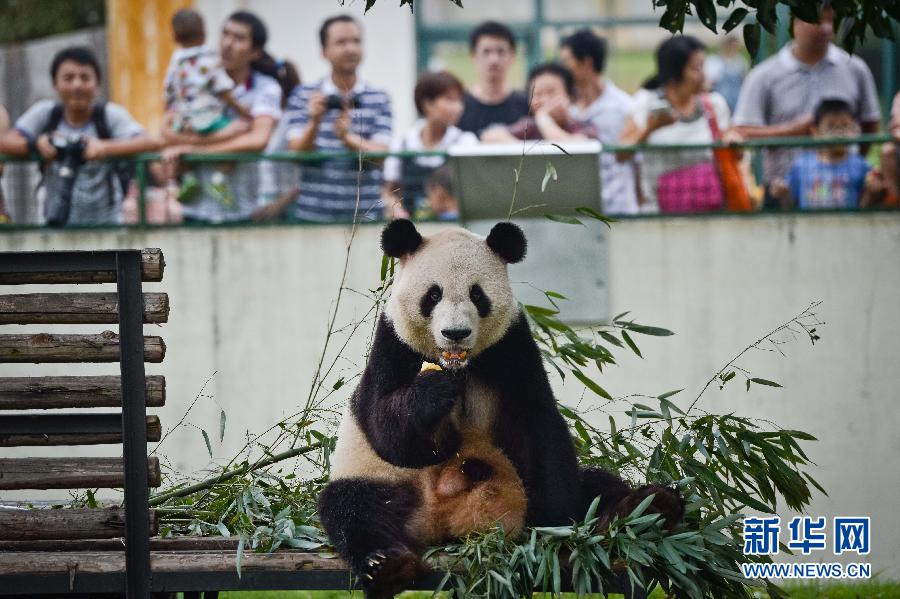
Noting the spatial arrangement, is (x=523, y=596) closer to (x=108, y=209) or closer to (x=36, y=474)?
(x=36, y=474)

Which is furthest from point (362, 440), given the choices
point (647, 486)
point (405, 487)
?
point (647, 486)

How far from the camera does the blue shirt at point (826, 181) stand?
780cm

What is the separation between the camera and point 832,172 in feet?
25.8

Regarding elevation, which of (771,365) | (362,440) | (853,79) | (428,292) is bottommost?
(771,365)

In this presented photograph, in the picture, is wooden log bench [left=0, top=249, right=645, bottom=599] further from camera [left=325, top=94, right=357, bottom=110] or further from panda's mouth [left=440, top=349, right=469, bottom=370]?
camera [left=325, top=94, right=357, bottom=110]

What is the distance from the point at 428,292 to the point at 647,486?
38.3 inches

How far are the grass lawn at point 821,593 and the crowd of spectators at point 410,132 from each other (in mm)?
2511

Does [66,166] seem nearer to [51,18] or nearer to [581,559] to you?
[581,559]

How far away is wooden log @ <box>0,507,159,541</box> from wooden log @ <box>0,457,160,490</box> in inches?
3.5

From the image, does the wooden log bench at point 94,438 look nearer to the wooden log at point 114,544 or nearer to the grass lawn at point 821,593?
the wooden log at point 114,544

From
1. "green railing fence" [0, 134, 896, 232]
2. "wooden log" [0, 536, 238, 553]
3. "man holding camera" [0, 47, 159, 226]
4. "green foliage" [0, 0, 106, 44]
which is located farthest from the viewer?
"green foliage" [0, 0, 106, 44]

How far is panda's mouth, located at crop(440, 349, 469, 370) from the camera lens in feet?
12.0

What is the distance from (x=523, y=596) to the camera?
12.4 ft

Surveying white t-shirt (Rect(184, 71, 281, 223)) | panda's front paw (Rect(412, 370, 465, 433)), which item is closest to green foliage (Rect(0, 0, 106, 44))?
Result: white t-shirt (Rect(184, 71, 281, 223))
